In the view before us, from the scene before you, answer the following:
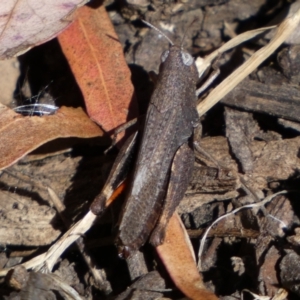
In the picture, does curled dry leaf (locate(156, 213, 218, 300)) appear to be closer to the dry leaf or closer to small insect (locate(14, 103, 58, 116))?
small insect (locate(14, 103, 58, 116))

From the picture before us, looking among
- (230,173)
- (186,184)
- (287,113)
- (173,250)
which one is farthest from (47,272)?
(287,113)

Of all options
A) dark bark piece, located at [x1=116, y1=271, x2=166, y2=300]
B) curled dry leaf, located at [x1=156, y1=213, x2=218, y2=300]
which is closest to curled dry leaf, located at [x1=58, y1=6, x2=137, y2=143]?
curled dry leaf, located at [x1=156, y1=213, x2=218, y2=300]

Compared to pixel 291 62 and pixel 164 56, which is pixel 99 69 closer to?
pixel 164 56

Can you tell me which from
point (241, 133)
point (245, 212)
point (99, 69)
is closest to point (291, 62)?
point (241, 133)

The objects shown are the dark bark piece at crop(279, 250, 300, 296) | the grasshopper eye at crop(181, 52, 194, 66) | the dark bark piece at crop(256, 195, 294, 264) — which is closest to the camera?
the dark bark piece at crop(279, 250, 300, 296)

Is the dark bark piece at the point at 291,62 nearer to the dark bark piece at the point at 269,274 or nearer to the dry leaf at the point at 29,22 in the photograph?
the dark bark piece at the point at 269,274

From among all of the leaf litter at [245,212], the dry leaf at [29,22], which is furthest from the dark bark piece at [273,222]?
the dry leaf at [29,22]
